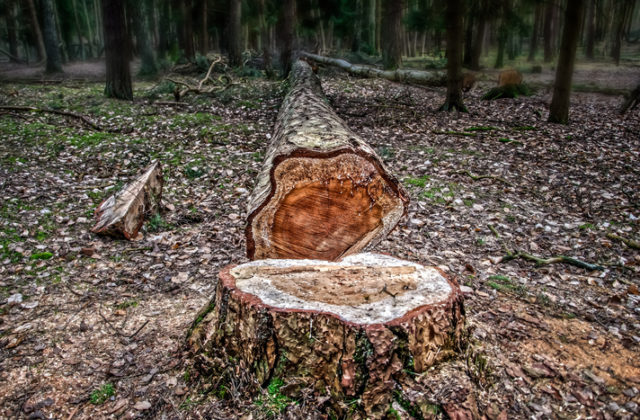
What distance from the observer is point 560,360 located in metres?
2.66

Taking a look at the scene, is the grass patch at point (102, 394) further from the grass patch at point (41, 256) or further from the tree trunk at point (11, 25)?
the tree trunk at point (11, 25)

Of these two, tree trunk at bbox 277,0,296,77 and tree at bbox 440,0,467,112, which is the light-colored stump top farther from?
tree trunk at bbox 277,0,296,77

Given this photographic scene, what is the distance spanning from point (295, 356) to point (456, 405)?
873 millimetres

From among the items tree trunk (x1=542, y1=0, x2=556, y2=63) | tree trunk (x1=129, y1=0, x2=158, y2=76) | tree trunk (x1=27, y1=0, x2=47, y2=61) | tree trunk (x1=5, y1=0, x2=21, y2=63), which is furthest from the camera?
tree trunk (x1=5, y1=0, x2=21, y2=63)

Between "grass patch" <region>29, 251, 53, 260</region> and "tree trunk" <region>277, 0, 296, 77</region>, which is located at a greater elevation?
"tree trunk" <region>277, 0, 296, 77</region>

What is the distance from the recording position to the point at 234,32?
1644 cm

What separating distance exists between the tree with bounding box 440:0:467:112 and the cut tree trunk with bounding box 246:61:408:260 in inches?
298

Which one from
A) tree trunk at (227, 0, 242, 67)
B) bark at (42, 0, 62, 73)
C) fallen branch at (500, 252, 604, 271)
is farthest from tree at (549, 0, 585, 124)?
bark at (42, 0, 62, 73)

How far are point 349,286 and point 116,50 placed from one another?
10.3 metres

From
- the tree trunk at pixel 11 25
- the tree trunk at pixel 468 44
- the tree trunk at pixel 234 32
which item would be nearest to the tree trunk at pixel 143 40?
the tree trunk at pixel 234 32

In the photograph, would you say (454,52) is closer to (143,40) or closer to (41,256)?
(41,256)

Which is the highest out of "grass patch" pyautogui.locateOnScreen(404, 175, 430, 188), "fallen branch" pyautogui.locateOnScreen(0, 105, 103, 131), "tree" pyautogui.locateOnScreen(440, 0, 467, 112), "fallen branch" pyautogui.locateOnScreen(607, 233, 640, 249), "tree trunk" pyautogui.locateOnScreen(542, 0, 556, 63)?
"tree trunk" pyautogui.locateOnScreen(542, 0, 556, 63)

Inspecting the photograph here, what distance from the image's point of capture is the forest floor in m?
2.44

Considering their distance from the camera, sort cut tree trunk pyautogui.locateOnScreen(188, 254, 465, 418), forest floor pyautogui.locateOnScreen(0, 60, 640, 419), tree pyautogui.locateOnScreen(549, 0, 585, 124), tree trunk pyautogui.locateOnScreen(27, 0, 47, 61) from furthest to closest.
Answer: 1. tree trunk pyautogui.locateOnScreen(27, 0, 47, 61)
2. tree pyautogui.locateOnScreen(549, 0, 585, 124)
3. forest floor pyautogui.locateOnScreen(0, 60, 640, 419)
4. cut tree trunk pyautogui.locateOnScreen(188, 254, 465, 418)
